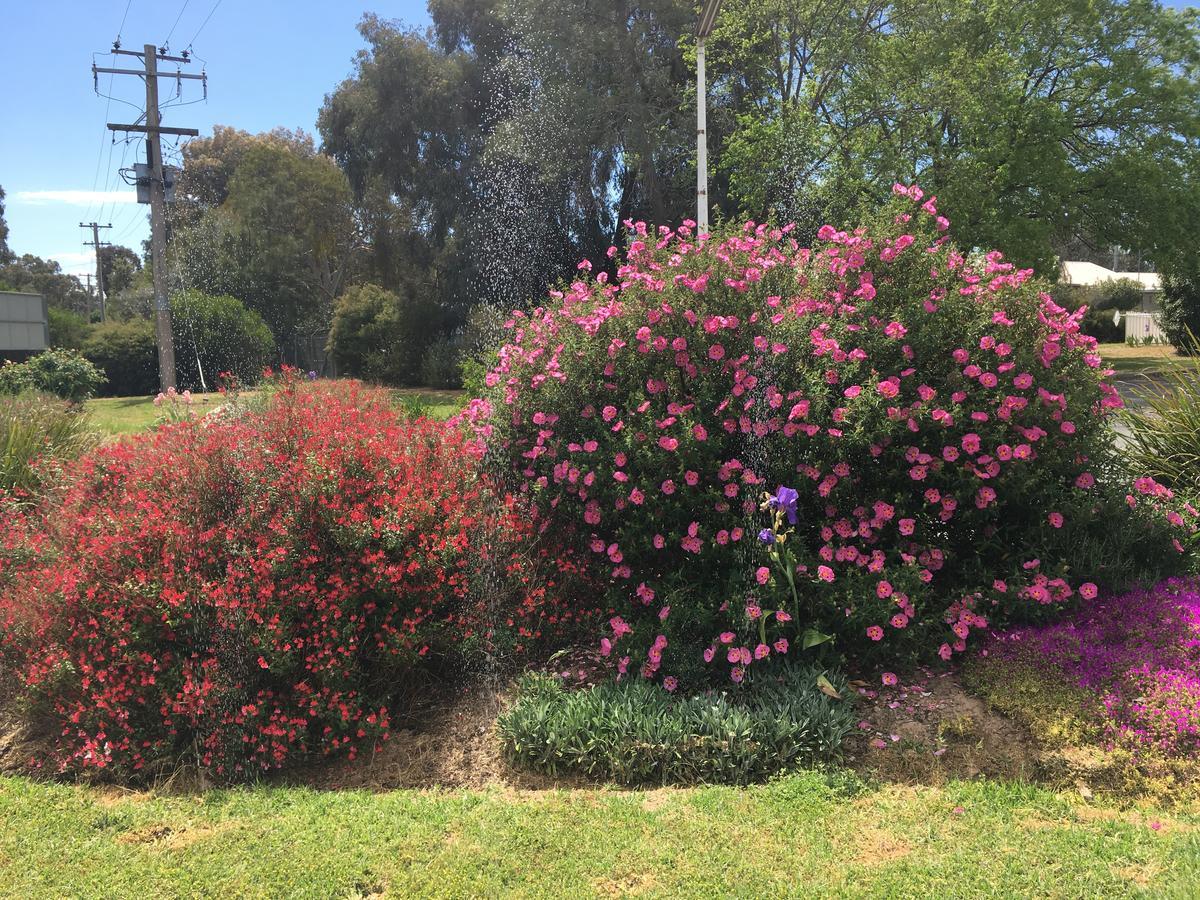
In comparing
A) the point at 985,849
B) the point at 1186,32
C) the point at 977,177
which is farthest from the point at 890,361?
the point at 1186,32

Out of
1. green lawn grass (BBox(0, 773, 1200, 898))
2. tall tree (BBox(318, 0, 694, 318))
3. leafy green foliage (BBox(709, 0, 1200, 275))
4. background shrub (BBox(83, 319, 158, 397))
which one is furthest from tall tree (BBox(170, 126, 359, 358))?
green lawn grass (BBox(0, 773, 1200, 898))

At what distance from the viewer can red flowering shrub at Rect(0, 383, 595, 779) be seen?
143 inches

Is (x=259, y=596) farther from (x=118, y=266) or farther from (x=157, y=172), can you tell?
(x=118, y=266)

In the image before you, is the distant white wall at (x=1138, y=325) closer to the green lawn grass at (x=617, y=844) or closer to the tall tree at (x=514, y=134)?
the tall tree at (x=514, y=134)

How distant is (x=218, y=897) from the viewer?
103 inches

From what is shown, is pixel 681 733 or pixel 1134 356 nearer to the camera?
pixel 681 733

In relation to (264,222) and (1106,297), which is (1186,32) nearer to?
(1106,297)

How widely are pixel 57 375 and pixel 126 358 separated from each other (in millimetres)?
16355

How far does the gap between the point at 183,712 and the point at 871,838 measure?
2880mm

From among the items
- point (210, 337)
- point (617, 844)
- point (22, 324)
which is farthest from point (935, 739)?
point (22, 324)

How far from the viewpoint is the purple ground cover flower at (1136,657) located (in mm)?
3199

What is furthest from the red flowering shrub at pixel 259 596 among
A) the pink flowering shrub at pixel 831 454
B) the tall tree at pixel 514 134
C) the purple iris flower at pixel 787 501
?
the tall tree at pixel 514 134

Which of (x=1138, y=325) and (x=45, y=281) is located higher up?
(x=45, y=281)

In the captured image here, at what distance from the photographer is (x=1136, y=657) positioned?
11.7ft
